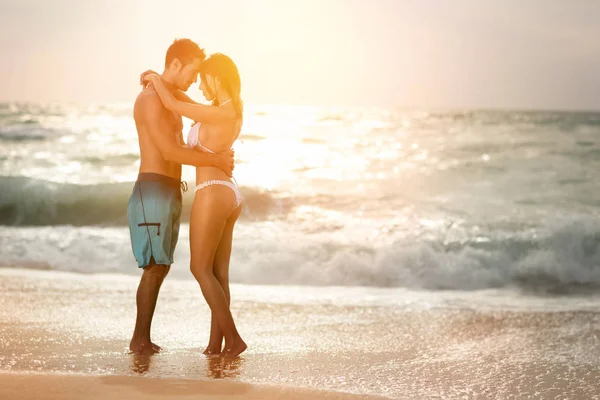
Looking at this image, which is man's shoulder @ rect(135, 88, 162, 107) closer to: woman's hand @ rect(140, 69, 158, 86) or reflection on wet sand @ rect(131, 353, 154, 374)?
woman's hand @ rect(140, 69, 158, 86)

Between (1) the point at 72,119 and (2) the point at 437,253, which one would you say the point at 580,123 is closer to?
(1) the point at 72,119

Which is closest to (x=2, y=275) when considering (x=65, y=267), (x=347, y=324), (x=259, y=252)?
(x=65, y=267)

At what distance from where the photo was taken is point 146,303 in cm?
514

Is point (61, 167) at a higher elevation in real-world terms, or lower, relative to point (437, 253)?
higher

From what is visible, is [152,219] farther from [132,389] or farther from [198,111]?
[132,389]

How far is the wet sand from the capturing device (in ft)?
14.7

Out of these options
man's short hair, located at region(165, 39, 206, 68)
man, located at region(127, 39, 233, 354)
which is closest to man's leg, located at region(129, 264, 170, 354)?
man, located at region(127, 39, 233, 354)

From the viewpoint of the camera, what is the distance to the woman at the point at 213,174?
4.94 m

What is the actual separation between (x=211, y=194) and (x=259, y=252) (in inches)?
226

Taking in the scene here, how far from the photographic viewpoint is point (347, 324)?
652 cm

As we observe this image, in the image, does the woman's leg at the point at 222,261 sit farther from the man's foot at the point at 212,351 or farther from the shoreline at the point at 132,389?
the shoreline at the point at 132,389

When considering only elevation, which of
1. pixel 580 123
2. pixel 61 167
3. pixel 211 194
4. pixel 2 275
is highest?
pixel 580 123

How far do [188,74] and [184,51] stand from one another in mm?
145

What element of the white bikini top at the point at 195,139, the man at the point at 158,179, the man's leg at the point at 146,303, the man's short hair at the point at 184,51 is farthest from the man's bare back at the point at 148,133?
the man's leg at the point at 146,303
